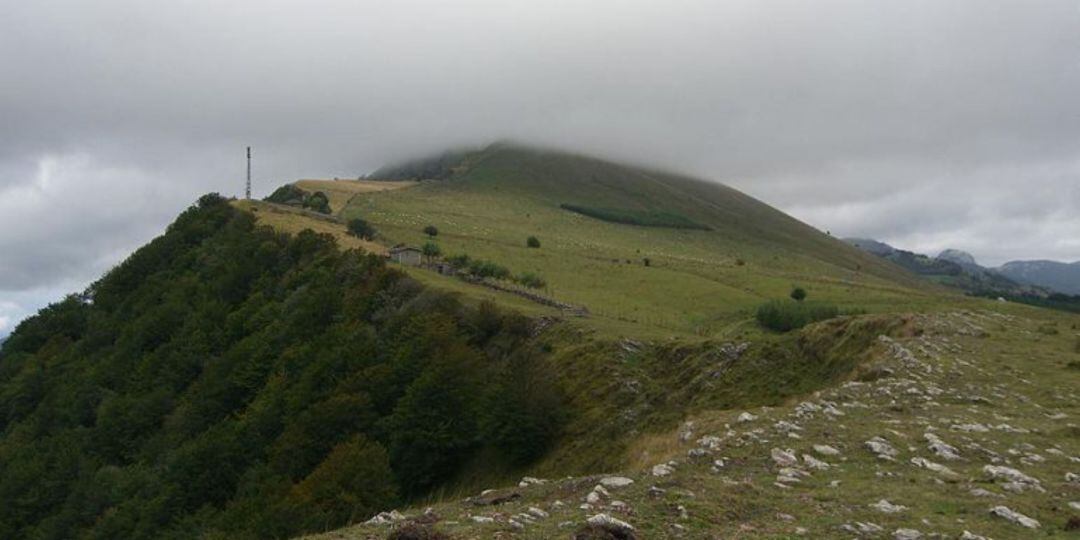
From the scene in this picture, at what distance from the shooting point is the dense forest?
3681 centimetres

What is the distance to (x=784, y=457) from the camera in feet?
46.4

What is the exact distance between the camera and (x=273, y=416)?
4797cm

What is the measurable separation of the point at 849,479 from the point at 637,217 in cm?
17385

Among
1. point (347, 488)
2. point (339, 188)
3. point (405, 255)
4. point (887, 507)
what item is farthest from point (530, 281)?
point (339, 188)

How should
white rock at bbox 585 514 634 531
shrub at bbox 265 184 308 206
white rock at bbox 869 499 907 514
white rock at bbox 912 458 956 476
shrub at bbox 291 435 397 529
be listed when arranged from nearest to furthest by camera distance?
white rock at bbox 585 514 634 531, white rock at bbox 869 499 907 514, white rock at bbox 912 458 956 476, shrub at bbox 291 435 397 529, shrub at bbox 265 184 308 206

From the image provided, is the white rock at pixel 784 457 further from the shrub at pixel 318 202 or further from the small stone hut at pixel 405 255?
the shrub at pixel 318 202

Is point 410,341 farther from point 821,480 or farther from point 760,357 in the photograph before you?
point 821,480

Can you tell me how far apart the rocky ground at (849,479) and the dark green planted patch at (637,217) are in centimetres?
15589

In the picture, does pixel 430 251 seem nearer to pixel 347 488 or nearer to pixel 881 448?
pixel 347 488

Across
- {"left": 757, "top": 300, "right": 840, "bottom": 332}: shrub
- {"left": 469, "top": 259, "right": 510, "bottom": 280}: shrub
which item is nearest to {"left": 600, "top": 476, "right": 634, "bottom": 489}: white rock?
{"left": 757, "top": 300, "right": 840, "bottom": 332}: shrub

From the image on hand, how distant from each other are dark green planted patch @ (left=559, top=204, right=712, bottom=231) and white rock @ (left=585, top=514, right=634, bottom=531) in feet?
545

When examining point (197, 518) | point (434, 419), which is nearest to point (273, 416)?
point (197, 518)

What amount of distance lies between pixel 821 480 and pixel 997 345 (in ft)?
65.0

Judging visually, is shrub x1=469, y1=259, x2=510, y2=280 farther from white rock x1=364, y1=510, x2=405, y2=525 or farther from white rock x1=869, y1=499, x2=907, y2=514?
white rock x1=869, y1=499, x2=907, y2=514
